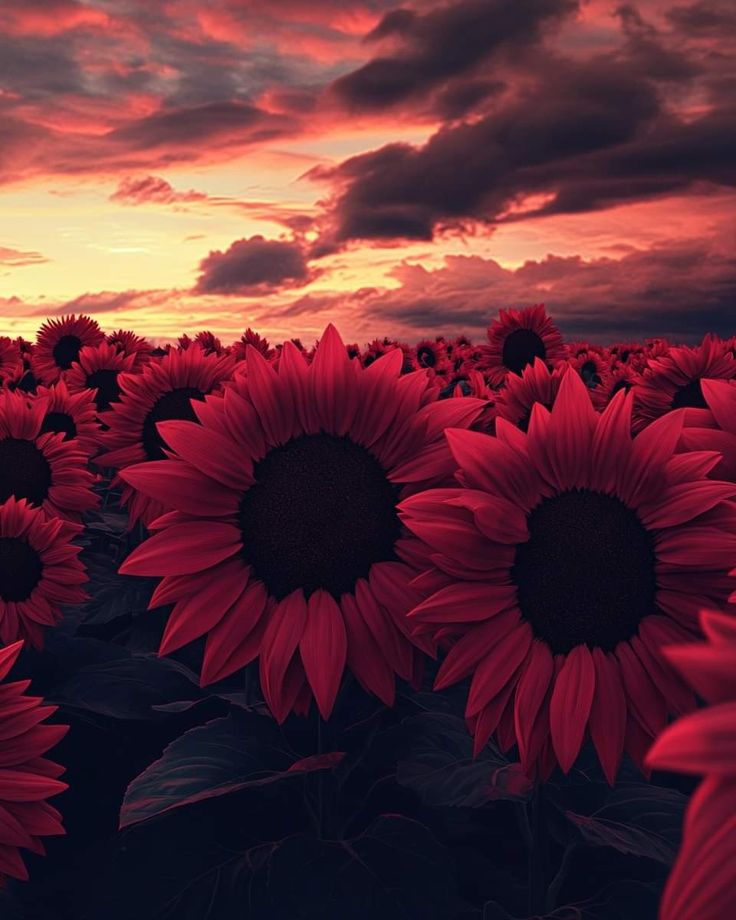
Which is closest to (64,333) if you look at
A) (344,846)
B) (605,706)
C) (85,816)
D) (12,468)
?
(12,468)

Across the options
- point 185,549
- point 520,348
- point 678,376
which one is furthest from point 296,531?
point 520,348

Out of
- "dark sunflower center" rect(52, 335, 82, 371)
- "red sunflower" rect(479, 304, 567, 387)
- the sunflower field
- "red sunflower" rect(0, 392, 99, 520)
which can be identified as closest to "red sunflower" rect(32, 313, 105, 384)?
"dark sunflower center" rect(52, 335, 82, 371)

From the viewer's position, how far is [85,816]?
4.47 m

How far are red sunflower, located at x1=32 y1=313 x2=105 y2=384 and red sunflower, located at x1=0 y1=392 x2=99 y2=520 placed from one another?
6.55 m

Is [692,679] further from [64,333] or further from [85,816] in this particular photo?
[64,333]

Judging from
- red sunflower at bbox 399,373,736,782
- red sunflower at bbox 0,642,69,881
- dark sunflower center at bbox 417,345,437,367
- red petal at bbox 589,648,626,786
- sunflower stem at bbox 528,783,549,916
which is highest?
dark sunflower center at bbox 417,345,437,367

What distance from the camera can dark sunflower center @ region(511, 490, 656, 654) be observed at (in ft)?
7.20

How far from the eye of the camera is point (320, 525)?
8.29 ft

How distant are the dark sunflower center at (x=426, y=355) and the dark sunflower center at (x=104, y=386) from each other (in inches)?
356

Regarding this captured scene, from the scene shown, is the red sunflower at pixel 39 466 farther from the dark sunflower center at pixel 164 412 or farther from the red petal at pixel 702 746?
the red petal at pixel 702 746

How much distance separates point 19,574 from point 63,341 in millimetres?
8799

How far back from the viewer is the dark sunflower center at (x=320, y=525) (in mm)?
2541

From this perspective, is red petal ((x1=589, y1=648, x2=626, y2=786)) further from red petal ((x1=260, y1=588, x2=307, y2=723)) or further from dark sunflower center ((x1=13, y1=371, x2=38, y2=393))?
dark sunflower center ((x1=13, y1=371, x2=38, y2=393))

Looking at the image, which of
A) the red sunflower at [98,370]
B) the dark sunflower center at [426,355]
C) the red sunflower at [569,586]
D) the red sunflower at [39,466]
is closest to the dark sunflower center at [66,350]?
the red sunflower at [98,370]
